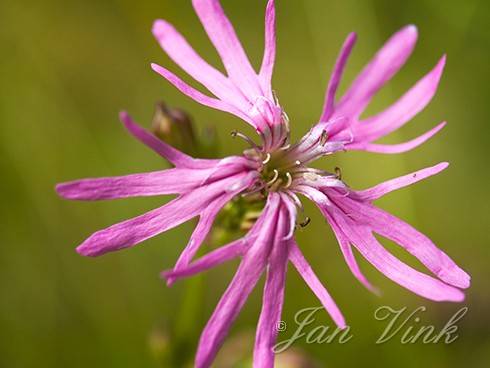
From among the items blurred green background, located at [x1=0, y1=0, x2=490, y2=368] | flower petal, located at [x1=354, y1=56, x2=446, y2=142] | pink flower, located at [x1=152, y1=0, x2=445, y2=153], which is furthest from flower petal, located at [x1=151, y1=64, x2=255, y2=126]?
blurred green background, located at [x1=0, y1=0, x2=490, y2=368]

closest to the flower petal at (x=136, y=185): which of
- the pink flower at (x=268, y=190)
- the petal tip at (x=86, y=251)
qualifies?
the pink flower at (x=268, y=190)

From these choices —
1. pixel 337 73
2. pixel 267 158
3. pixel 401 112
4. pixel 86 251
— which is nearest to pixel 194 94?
pixel 267 158

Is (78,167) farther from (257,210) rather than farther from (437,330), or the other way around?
(437,330)

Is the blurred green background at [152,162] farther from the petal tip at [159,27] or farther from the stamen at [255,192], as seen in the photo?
the petal tip at [159,27]

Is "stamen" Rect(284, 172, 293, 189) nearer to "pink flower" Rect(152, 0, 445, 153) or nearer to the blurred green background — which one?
"pink flower" Rect(152, 0, 445, 153)

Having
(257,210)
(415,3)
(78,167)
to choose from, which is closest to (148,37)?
(78,167)
